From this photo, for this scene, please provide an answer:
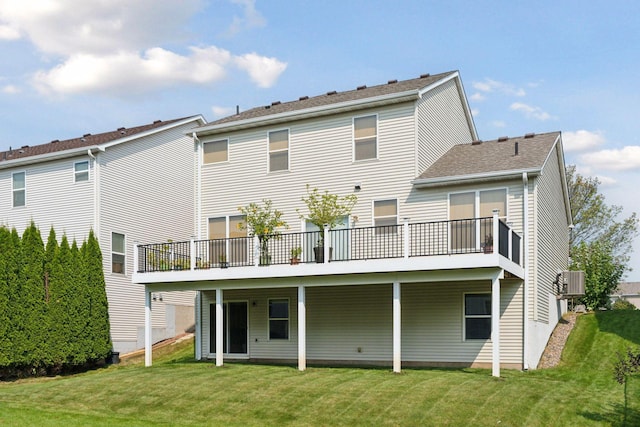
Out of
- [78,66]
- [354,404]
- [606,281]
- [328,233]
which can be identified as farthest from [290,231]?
[78,66]

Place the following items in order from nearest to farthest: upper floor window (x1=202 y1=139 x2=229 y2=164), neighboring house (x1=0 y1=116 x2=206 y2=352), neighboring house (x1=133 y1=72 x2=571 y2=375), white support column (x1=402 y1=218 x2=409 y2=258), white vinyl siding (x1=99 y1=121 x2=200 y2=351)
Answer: white support column (x1=402 y1=218 x2=409 y2=258) < neighboring house (x1=133 y1=72 x2=571 y2=375) < upper floor window (x1=202 y1=139 x2=229 y2=164) < neighboring house (x1=0 y1=116 x2=206 y2=352) < white vinyl siding (x1=99 y1=121 x2=200 y2=351)

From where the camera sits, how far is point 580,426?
13.1 m

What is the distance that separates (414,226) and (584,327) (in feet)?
25.6

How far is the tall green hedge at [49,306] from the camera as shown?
2167 centimetres

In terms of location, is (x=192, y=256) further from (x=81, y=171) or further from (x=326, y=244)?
(x=81, y=171)

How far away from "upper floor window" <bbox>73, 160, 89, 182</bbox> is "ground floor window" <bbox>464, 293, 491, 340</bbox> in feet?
45.5

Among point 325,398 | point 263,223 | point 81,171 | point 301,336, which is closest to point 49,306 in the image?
point 81,171

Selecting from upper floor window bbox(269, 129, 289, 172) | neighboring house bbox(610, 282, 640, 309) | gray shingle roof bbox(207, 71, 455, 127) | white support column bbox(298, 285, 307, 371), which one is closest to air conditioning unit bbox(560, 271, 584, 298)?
gray shingle roof bbox(207, 71, 455, 127)

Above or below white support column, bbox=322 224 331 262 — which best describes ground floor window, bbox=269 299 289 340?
below

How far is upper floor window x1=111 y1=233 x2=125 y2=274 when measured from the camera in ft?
84.4

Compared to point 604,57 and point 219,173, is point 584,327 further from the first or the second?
point 219,173

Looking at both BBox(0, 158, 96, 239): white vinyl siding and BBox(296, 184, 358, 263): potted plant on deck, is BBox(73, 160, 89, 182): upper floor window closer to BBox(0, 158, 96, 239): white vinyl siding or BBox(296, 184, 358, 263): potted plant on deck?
BBox(0, 158, 96, 239): white vinyl siding

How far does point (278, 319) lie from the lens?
22.5 m

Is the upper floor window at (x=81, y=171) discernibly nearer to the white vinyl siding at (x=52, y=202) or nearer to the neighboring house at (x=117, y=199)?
the neighboring house at (x=117, y=199)
